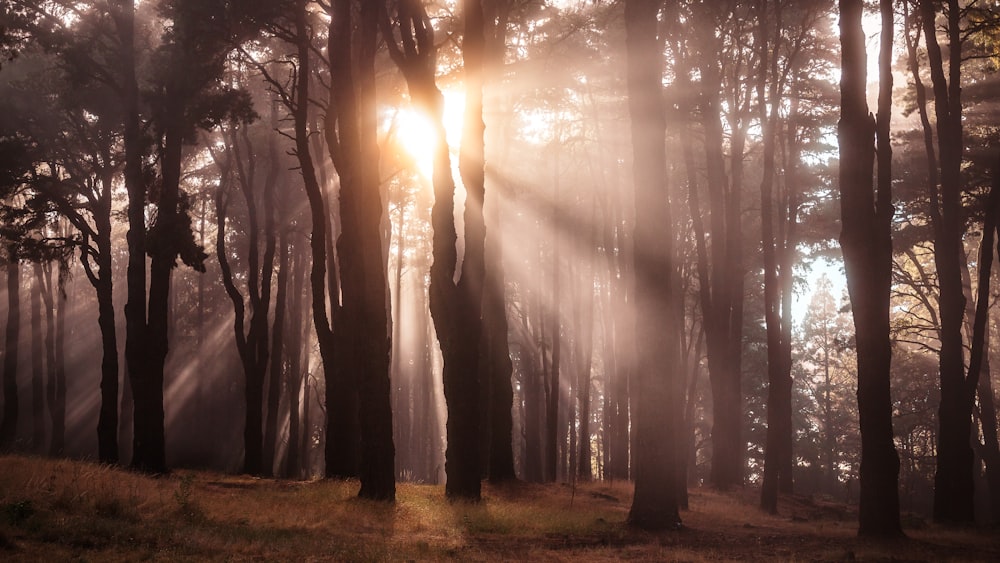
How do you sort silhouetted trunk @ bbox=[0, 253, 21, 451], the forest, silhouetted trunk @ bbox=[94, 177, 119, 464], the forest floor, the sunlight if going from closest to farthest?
the forest floor, the forest, silhouetted trunk @ bbox=[94, 177, 119, 464], the sunlight, silhouetted trunk @ bbox=[0, 253, 21, 451]

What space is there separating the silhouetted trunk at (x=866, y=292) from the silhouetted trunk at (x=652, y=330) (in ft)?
9.37

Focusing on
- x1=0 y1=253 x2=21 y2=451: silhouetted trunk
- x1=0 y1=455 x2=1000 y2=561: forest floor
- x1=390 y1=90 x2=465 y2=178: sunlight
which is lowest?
x1=0 y1=455 x2=1000 y2=561: forest floor

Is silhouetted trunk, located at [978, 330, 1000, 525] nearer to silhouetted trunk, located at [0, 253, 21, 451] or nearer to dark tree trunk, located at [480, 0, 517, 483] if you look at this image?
dark tree trunk, located at [480, 0, 517, 483]

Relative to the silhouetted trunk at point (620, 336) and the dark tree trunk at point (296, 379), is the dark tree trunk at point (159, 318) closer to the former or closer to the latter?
the dark tree trunk at point (296, 379)

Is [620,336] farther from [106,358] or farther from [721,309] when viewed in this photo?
[106,358]

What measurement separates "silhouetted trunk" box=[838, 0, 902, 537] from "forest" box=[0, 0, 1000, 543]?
0.14ft

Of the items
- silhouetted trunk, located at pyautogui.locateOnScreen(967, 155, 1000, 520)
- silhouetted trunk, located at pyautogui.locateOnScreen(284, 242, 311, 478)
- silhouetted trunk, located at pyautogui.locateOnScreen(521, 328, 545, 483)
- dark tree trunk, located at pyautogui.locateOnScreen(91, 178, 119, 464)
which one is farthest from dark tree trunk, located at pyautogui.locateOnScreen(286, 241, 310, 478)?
silhouetted trunk, located at pyautogui.locateOnScreen(967, 155, 1000, 520)

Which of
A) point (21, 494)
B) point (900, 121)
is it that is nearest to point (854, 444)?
point (900, 121)

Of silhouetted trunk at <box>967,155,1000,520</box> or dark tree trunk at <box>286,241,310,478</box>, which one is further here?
dark tree trunk at <box>286,241,310,478</box>

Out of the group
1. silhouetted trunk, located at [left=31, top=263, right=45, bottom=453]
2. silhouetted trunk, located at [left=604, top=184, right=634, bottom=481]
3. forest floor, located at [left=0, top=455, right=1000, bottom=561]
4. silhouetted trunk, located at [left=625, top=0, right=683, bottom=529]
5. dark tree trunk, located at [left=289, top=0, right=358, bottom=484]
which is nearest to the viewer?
forest floor, located at [left=0, top=455, right=1000, bottom=561]

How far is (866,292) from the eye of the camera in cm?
1306

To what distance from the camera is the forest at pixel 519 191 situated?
Result: 547 inches

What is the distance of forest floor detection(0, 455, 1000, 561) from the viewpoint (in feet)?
28.3

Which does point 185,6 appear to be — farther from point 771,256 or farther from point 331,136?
point 771,256
